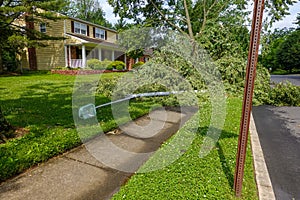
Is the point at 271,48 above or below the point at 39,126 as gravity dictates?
above

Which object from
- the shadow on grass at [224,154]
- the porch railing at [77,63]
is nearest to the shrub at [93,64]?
the porch railing at [77,63]

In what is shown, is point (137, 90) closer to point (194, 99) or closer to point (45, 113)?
point (194, 99)

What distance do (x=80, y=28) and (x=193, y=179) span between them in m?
23.6

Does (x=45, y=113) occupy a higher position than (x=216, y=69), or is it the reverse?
(x=216, y=69)

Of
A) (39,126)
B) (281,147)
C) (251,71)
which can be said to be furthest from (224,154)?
(39,126)

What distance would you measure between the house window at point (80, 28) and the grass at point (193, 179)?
22114 mm

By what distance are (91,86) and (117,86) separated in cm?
192

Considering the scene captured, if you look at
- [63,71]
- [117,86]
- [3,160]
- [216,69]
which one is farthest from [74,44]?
[3,160]

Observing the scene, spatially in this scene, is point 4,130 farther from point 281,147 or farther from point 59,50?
point 59,50

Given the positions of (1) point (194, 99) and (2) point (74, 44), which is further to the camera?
(2) point (74, 44)

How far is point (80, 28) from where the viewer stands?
75.6 feet

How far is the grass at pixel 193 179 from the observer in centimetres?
241

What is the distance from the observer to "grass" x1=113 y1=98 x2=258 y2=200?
2412 mm

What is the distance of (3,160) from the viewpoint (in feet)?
9.91
